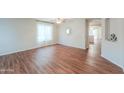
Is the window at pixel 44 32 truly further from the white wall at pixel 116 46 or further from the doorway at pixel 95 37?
the white wall at pixel 116 46

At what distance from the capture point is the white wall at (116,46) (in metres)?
0.95

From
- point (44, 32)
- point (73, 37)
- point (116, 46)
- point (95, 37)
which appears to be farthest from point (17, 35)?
point (116, 46)

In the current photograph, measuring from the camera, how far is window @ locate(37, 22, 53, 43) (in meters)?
1.32

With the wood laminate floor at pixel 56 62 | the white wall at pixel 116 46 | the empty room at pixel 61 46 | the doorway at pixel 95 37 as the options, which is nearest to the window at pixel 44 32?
the empty room at pixel 61 46

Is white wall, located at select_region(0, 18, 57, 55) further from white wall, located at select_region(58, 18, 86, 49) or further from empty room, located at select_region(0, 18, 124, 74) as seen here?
white wall, located at select_region(58, 18, 86, 49)

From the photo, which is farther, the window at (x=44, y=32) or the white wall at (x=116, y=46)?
the window at (x=44, y=32)

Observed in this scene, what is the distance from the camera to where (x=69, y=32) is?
1.40 metres

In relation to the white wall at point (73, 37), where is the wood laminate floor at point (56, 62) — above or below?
below

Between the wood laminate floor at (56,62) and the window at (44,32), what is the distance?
0.40ft

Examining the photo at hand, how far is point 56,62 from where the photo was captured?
112cm
